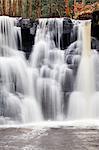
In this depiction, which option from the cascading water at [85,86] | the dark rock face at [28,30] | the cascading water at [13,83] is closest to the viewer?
the cascading water at [13,83]

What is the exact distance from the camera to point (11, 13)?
20016 millimetres

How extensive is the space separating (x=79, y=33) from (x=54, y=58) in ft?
4.47

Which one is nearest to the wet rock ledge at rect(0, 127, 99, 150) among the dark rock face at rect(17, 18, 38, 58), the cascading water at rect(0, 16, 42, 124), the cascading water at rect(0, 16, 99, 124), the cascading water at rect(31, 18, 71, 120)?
the cascading water at rect(0, 16, 42, 124)

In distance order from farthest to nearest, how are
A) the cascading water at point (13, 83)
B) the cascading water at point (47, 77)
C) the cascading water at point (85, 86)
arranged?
1. the cascading water at point (85, 86)
2. the cascading water at point (47, 77)
3. the cascading water at point (13, 83)

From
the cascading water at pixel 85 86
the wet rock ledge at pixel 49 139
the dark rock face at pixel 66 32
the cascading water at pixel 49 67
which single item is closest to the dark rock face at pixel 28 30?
the cascading water at pixel 49 67

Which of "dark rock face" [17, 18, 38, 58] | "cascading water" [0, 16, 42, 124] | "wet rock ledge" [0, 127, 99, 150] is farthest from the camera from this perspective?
"dark rock face" [17, 18, 38, 58]

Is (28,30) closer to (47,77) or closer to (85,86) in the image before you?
(47,77)

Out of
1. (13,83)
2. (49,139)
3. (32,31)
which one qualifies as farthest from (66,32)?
(49,139)

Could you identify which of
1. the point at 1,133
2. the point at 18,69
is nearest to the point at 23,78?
the point at 18,69

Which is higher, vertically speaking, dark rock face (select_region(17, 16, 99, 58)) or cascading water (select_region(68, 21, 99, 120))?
dark rock face (select_region(17, 16, 99, 58))

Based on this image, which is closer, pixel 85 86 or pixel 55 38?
pixel 85 86

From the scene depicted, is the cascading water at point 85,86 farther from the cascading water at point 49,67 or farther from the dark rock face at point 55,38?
the cascading water at point 49,67

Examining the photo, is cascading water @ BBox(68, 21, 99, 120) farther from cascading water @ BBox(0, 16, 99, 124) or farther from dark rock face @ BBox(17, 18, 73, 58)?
dark rock face @ BBox(17, 18, 73, 58)

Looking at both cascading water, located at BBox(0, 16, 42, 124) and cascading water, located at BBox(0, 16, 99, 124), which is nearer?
cascading water, located at BBox(0, 16, 42, 124)
